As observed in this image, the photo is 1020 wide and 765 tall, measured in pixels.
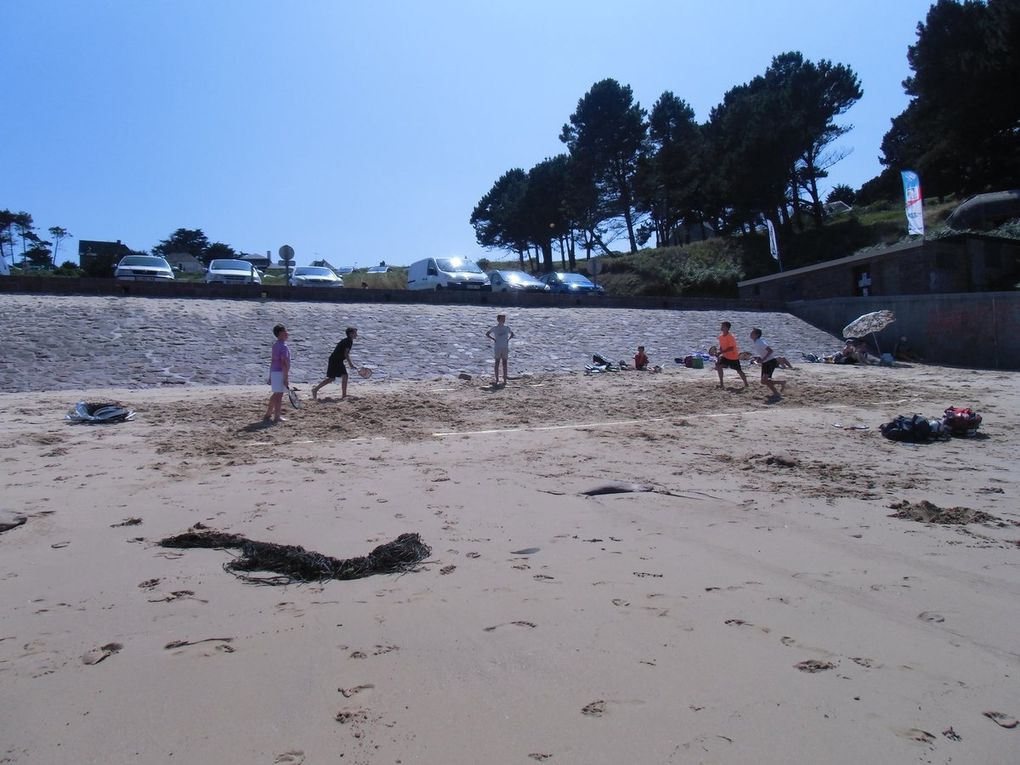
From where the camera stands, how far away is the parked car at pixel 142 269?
947 inches

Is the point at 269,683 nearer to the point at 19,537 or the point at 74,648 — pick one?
the point at 74,648

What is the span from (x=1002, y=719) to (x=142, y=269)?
86.7 ft

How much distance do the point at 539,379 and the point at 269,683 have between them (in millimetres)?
13821

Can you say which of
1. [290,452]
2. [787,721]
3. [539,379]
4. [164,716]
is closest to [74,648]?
[164,716]

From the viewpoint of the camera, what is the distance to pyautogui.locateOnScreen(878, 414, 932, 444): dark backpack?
888 centimetres

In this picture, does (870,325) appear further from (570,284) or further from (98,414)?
(98,414)

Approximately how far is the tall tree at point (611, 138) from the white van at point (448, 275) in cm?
3033

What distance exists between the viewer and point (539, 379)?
1667cm

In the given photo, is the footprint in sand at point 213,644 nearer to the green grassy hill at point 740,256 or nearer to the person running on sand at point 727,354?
the person running on sand at point 727,354

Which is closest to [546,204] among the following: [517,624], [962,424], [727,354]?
[727,354]

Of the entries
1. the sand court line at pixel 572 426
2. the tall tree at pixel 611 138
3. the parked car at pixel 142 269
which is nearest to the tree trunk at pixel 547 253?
the tall tree at pixel 611 138

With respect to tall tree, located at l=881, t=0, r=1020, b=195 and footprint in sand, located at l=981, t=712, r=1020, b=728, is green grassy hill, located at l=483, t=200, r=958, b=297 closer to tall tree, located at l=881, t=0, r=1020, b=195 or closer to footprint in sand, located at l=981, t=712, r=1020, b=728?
tall tree, located at l=881, t=0, r=1020, b=195

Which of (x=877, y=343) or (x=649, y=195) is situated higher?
(x=649, y=195)

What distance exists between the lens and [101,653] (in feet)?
10.8
